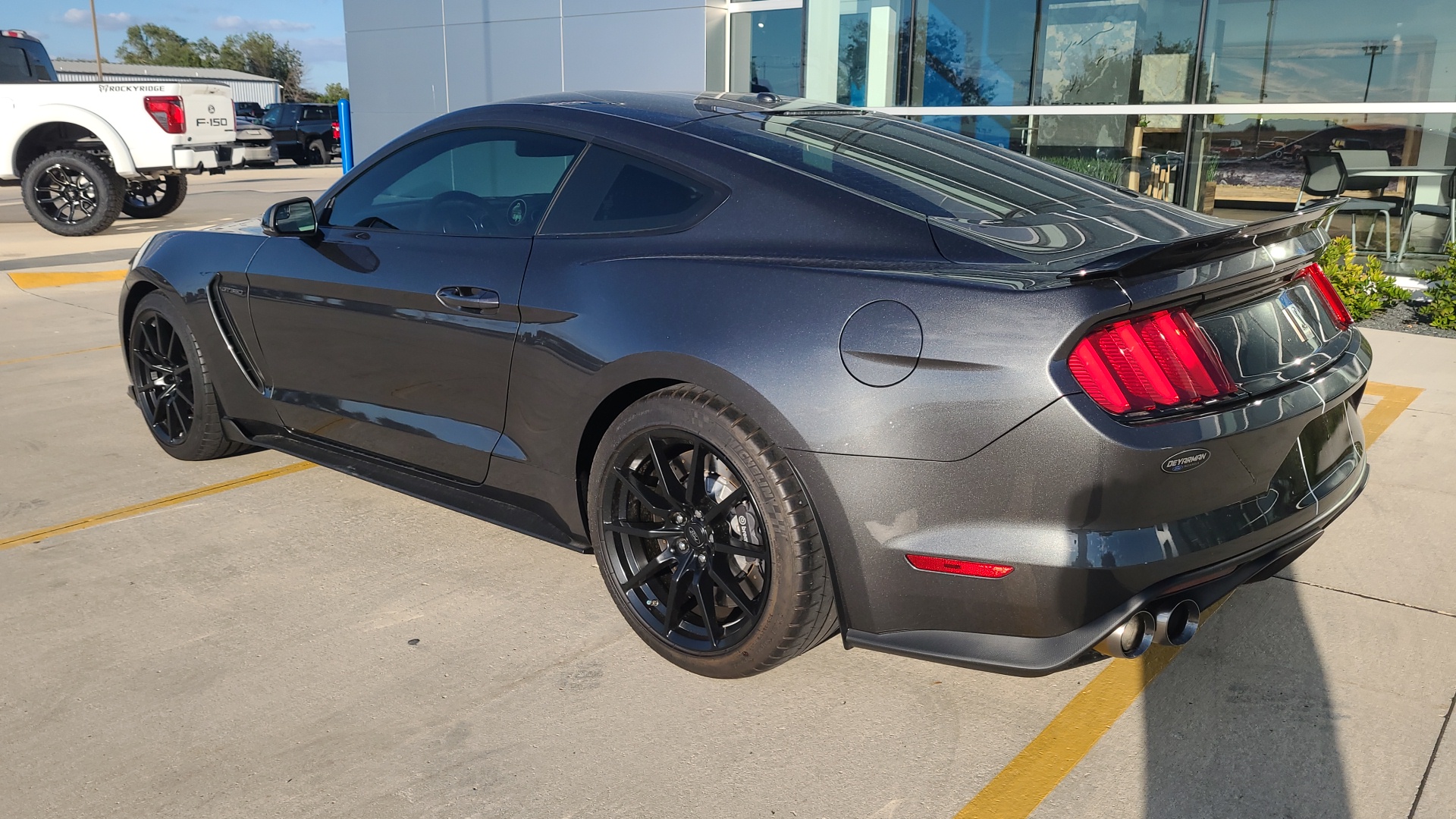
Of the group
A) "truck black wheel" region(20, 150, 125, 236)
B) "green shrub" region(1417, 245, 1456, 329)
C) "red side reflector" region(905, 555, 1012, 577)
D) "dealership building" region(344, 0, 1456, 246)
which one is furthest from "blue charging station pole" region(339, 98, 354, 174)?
"red side reflector" region(905, 555, 1012, 577)

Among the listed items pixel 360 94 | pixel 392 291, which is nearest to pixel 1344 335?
pixel 392 291

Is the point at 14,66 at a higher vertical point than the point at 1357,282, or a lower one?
higher

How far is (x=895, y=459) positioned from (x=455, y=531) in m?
2.12

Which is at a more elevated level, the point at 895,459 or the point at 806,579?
the point at 895,459

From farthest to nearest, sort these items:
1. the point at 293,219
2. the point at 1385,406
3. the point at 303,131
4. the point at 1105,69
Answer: the point at 303,131 < the point at 1105,69 < the point at 1385,406 < the point at 293,219

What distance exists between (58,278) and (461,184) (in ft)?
28.0

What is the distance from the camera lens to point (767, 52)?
1259cm

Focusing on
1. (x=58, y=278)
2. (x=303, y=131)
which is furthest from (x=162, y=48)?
(x=58, y=278)

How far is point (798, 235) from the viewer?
2.81m

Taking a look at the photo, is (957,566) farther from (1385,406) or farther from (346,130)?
(346,130)

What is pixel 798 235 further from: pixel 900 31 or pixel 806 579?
pixel 900 31

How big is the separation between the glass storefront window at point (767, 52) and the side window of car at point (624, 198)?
30.6 ft

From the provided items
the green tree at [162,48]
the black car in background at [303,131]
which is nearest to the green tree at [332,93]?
the green tree at [162,48]

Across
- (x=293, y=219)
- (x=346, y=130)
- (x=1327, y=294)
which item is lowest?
(x=1327, y=294)
